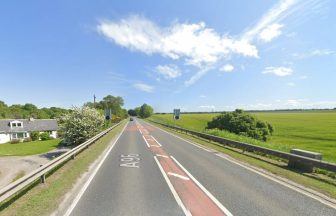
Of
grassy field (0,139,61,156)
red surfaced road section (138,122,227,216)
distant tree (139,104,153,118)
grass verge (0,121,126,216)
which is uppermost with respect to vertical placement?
distant tree (139,104,153,118)

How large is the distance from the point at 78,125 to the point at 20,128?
4978cm

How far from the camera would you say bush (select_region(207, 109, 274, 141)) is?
3878cm

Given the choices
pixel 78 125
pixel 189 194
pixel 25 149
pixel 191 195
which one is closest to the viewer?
pixel 191 195

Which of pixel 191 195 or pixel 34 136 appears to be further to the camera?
pixel 34 136

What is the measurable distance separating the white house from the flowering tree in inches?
A: 1724

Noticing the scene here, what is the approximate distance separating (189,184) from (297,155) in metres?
6.23

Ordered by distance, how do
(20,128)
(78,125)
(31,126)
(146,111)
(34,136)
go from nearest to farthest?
(78,125) → (34,136) → (20,128) → (31,126) → (146,111)

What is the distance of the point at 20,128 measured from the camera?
71.0 metres

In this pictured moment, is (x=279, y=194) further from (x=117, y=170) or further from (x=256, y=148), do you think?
(x=256, y=148)

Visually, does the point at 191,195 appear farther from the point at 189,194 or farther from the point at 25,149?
the point at 25,149

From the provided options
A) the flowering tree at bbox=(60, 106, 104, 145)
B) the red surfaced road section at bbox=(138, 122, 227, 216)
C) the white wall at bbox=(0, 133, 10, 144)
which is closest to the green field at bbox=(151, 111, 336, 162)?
the red surfaced road section at bbox=(138, 122, 227, 216)

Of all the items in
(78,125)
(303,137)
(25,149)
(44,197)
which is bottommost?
(303,137)

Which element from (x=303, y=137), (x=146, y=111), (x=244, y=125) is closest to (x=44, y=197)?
(x=244, y=125)

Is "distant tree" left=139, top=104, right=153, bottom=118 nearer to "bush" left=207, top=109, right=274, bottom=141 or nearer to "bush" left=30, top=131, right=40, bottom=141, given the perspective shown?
"bush" left=30, top=131, right=40, bottom=141
